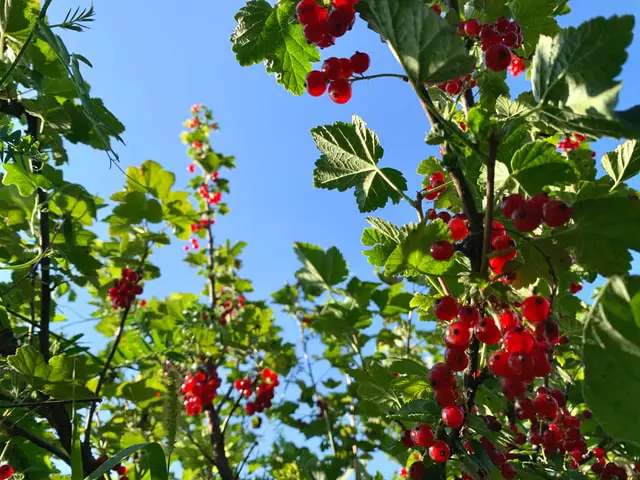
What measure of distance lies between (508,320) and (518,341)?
0.10m

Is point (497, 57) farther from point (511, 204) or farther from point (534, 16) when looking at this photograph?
point (534, 16)

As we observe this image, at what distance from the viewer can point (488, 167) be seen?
3.12ft

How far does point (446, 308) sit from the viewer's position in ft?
3.83

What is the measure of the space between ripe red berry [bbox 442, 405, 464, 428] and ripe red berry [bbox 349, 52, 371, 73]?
914 millimetres

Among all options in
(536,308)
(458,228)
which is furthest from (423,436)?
(458,228)

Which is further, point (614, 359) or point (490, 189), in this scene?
point (490, 189)

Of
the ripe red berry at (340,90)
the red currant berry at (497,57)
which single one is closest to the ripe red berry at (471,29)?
the red currant berry at (497,57)

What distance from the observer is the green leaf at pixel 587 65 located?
2.68 feet

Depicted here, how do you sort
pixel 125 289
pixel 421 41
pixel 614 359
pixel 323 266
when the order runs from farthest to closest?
1. pixel 125 289
2. pixel 323 266
3. pixel 421 41
4. pixel 614 359

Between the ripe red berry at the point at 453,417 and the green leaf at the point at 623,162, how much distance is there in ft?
3.31

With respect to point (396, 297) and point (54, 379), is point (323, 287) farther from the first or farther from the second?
point (54, 379)

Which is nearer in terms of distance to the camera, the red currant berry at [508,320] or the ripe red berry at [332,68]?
the red currant berry at [508,320]

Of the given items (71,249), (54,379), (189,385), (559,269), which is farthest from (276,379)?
(559,269)

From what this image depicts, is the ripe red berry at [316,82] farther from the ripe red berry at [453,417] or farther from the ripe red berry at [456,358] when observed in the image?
the ripe red berry at [453,417]
